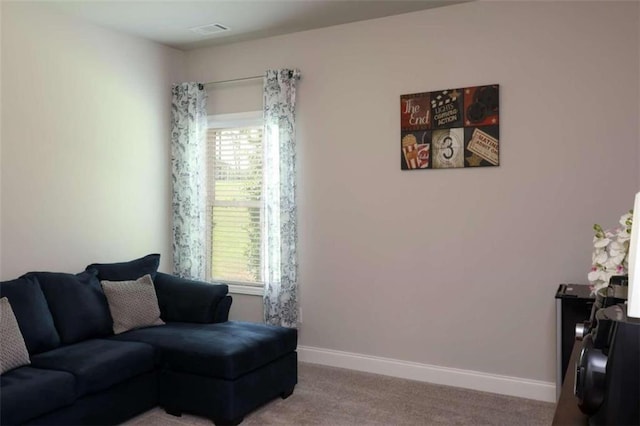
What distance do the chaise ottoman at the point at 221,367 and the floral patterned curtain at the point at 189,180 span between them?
1192 mm

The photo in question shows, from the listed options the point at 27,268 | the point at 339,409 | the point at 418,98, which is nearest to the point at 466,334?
the point at 339,409

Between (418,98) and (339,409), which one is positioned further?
(418,98)

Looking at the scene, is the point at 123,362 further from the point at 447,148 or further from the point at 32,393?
the point at 447,148

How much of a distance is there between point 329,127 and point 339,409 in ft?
7.15

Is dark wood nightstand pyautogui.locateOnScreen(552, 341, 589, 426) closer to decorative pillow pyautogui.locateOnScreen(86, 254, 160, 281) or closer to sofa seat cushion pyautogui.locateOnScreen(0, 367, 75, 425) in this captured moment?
sofa seat cushion pyautogui.locateOnScreen(0, 367, 75, 425)

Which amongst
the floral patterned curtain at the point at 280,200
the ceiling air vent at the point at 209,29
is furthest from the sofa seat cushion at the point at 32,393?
the ceiling air vent at the point at 209,29

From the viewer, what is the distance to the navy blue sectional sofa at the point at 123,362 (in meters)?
2.95

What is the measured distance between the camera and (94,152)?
4332mm

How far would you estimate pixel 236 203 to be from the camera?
493 centimetres

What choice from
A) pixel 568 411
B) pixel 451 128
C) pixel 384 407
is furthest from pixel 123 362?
pixel 451 128

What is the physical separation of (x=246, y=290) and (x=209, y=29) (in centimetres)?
224

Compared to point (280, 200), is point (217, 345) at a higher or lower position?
lower

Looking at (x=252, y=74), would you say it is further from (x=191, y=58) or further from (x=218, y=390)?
(x=218, y=390)

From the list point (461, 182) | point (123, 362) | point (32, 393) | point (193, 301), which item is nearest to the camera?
point (32, 393)
